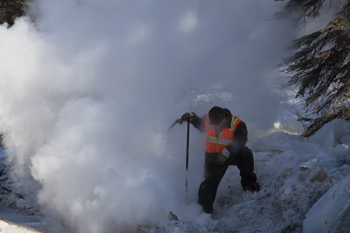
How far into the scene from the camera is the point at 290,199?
121 inches

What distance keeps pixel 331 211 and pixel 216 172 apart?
1.79 meters

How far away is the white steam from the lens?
597 cm

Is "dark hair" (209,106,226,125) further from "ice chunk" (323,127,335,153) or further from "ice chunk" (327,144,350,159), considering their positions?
"ice chunk" (323,127,335,153)

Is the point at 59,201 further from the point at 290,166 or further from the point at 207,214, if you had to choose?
the point at 290,166

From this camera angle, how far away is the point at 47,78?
23.0ft

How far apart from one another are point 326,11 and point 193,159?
4756mm

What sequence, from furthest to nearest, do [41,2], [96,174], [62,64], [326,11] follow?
[41,2]
[62,64]
[326,11]
[96,174]

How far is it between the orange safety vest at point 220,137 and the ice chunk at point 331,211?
5.16 feet

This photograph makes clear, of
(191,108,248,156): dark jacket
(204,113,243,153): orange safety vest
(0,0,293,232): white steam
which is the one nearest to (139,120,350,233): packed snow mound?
(191,108,248,156): dark jacket

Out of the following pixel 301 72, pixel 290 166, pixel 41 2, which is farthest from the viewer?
pixel 41 2

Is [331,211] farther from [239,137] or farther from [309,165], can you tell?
[239,137]

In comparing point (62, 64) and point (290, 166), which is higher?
point (62, 64)

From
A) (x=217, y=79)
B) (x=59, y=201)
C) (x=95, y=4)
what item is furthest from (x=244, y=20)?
(x=59, y=201)

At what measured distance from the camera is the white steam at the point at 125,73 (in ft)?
19.6
